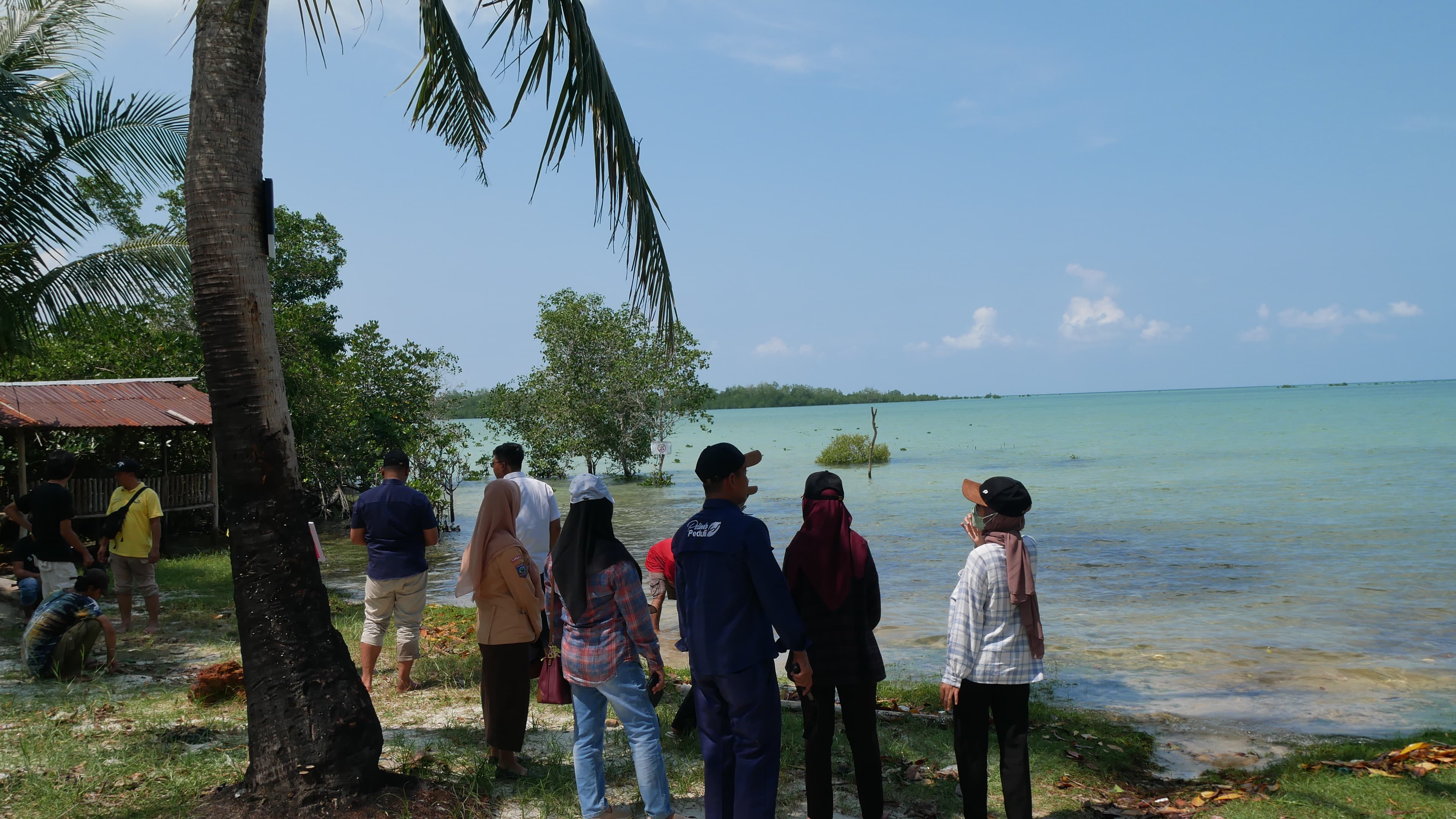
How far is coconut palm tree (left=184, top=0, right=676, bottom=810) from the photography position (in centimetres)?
399

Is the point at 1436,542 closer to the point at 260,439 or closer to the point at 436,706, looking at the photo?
the point at 436,706

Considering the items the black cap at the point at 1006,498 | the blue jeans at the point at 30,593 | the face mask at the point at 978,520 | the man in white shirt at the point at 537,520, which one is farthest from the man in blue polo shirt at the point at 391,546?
the blue jeans at the point at 30,593

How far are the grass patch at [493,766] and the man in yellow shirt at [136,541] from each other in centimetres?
120

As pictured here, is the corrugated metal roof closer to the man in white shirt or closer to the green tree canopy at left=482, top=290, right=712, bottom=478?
the man in white shirt

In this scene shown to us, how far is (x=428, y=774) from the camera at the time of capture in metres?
4.68

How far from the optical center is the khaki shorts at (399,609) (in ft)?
21.3

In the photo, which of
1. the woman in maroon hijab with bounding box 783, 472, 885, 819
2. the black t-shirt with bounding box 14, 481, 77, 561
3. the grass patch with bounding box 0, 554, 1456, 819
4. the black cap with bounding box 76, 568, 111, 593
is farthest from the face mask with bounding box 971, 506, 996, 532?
the black t-shirt with bounding box 14, 481, 77, 561

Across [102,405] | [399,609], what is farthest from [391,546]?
[102,405]

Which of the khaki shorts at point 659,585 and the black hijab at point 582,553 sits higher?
the black hijab at point 582,553

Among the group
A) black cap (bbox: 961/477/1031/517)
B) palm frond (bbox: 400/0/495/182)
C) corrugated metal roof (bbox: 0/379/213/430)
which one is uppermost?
palm frond (bbox: 400/0/495/182)

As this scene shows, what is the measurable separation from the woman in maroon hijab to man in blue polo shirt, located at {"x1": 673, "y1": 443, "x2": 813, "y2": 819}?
0.38 meters

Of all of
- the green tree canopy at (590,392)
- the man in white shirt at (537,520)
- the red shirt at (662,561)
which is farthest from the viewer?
the green tree canopy at (590,392)

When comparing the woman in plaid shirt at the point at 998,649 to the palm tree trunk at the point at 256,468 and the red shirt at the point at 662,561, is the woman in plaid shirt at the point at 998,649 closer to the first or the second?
the red shirt at the point at 662,561

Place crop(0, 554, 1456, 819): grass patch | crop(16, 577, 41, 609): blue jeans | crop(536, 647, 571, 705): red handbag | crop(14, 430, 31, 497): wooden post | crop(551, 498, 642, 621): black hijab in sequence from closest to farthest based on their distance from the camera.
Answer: crop(551, 498, 642, 621): black hijab → crop(536, 647, 571, 705): red handbag → crop(0, 554, 1456, 819): grass patch → crop(16, 577, 41, 609): blue jeans → crop(14, 430, 31, 497): wooden post
